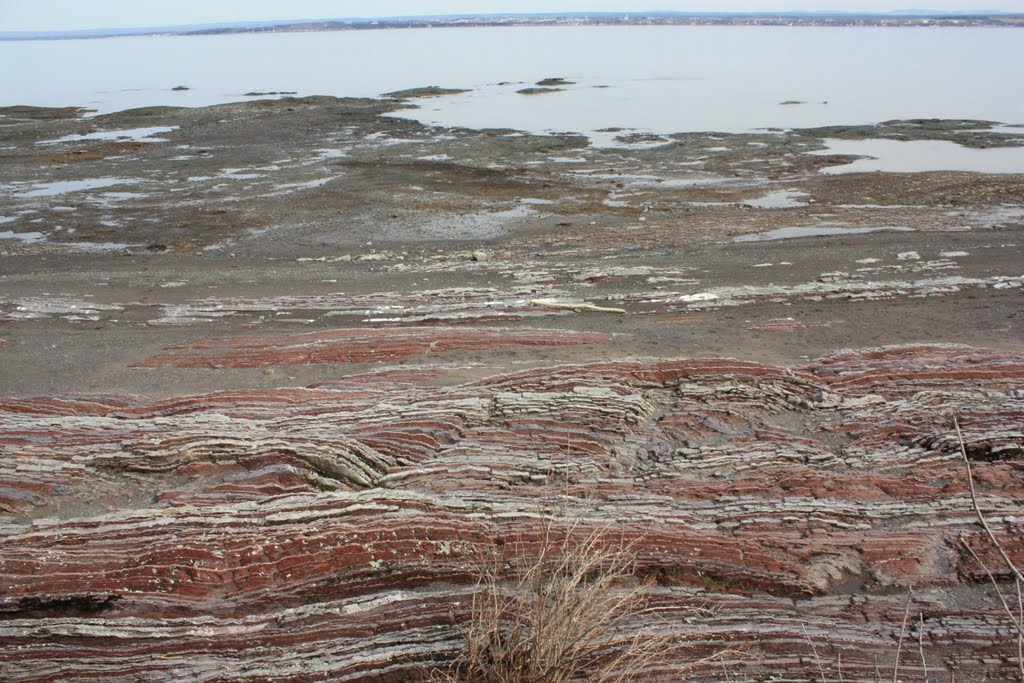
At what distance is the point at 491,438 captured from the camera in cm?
698

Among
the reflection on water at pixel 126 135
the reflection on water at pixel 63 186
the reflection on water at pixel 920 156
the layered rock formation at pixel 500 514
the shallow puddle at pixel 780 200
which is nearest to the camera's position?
the layered rock formation at pixel 500 514

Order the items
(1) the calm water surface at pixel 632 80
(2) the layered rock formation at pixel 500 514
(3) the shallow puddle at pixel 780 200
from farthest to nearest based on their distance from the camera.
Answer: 1. (1) the calm water surface at pixel 632 80
2. (3) the shallow puddle at pixel 780 200
3. (2) the layered rock formation at pixel 500 514

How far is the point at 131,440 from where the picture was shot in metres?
7.00

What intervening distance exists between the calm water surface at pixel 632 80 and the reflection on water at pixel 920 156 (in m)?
4.64

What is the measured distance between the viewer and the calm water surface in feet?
112

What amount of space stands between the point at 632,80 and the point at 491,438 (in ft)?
157

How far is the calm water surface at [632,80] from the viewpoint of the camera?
112 ft

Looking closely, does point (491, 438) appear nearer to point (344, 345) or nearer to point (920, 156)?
point (344, 345)

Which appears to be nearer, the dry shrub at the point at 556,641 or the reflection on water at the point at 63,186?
the dry shrub at the point at 556,641

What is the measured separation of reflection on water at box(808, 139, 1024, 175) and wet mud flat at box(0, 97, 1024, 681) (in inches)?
266

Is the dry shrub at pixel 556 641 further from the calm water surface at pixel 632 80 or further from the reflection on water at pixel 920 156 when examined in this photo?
the calm water surface at pixel 632 80

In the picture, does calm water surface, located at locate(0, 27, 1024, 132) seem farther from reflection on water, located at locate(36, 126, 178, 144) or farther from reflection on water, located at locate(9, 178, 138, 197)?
reflection on water, located at locate(9, 178, 138, 197)

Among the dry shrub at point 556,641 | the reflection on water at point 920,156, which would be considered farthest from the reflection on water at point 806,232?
the dry shrub at point 556,641

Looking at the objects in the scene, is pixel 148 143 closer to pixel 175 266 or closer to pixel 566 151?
pixel 566 151
